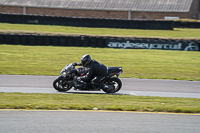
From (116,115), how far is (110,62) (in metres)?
11.4

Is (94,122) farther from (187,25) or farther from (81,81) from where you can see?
(187,25)

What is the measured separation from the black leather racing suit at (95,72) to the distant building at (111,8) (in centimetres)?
3530

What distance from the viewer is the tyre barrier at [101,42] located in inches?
929

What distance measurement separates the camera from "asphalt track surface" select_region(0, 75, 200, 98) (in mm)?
11305

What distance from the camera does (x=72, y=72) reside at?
36.3 ft

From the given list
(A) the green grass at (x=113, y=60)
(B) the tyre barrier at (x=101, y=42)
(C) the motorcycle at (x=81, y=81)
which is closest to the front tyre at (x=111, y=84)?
(C) the motorcycle at (x=81, y=81)

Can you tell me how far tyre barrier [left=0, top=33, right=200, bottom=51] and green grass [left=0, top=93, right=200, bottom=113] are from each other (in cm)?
1376

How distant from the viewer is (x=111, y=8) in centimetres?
4547

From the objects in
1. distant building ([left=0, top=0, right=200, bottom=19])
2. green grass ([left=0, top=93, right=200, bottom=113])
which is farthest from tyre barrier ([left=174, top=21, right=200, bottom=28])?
green grass ([left=0, top=93, right=200, bottom=113])

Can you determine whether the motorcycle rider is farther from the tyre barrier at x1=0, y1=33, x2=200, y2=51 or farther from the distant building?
the distant building

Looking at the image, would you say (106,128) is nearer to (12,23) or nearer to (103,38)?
(103,38)

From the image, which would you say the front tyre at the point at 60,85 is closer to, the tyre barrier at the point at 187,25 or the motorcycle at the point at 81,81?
the motorcycle at the point at 81,81

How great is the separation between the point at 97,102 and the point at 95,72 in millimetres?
1909

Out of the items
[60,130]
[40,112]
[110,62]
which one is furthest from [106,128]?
[110,62]
